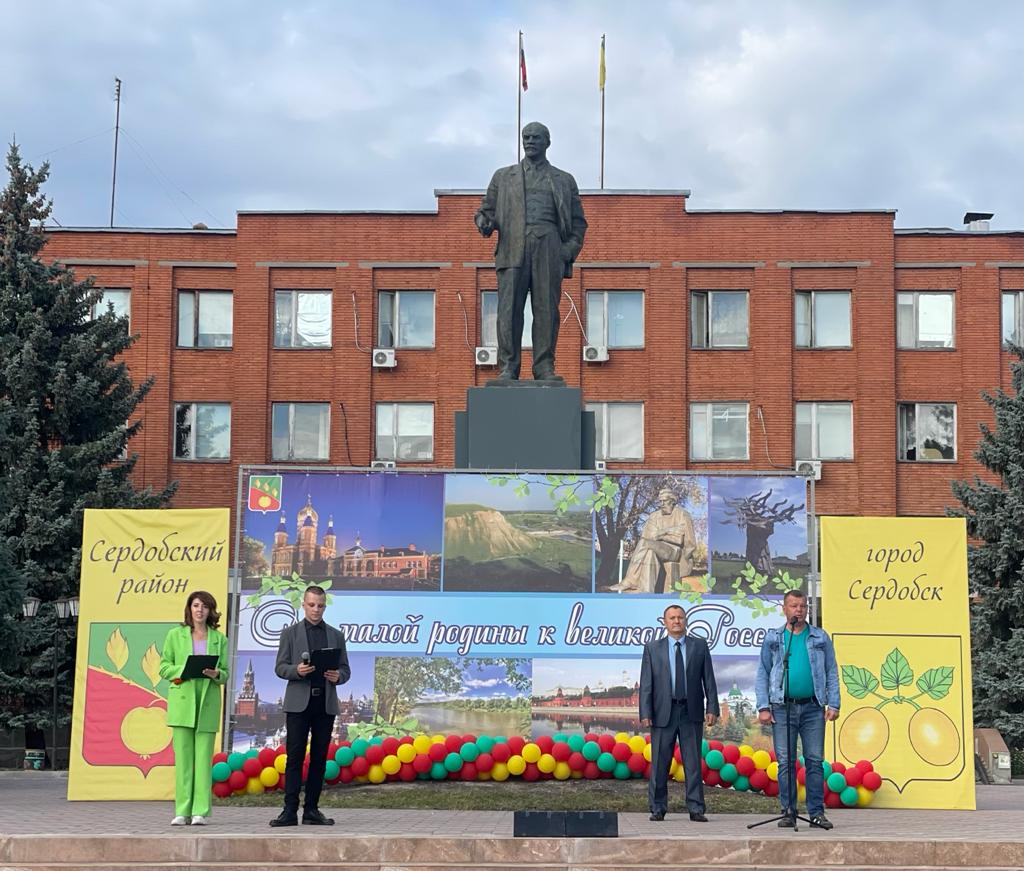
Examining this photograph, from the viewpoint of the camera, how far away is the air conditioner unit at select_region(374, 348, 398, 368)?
3591 cm

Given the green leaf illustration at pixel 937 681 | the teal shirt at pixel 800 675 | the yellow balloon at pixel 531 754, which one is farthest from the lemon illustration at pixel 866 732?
the yellow balloon at pixel 531 754

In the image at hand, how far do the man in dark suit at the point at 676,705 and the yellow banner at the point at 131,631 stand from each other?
4149 millimetres

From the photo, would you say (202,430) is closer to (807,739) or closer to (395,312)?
(395,312)

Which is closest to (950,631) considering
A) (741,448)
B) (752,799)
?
(752,799)

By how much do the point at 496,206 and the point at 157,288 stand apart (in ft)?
72.1

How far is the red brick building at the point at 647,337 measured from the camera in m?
35.8

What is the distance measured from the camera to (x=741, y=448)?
35781 mm

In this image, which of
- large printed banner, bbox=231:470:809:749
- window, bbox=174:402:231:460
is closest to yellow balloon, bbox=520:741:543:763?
large printed banner, bbox=231:470:809:749

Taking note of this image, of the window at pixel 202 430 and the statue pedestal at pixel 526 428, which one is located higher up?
the window at pixel 202 430

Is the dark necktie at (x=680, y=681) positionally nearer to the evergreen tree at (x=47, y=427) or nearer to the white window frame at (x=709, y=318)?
the evergreen tree at (x=47, y=427)

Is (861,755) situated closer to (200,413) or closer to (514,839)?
(514,839)

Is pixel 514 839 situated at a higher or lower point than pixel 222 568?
lower

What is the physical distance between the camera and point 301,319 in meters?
36.5

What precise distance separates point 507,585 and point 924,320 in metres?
23.8
